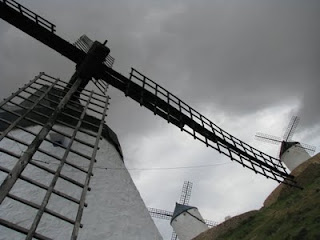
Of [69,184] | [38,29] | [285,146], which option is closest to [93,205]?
[69,184]

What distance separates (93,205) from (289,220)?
10.5m

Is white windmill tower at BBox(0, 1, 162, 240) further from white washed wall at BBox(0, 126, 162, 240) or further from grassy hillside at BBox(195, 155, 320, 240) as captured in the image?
grassy hillside at BBox(195, 155, 320, 240)

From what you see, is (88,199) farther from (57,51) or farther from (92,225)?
(57,51)

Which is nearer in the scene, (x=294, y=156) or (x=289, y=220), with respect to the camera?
(x=289, y=220)

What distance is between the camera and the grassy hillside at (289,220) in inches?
454

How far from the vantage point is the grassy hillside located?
1153 cm

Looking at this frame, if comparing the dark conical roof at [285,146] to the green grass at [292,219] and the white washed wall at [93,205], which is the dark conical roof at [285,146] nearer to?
the green grass at [292,219]

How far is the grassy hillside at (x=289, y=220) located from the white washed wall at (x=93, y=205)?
20.6ft

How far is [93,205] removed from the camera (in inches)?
269

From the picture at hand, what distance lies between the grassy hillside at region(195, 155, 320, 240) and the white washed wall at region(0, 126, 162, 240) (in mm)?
6289

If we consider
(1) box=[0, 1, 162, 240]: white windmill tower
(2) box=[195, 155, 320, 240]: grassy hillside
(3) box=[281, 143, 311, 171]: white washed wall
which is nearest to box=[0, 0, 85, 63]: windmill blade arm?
(1) box=[0, 1, 162, 240]: white windmill tower

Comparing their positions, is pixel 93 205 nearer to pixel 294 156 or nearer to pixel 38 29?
pixel 38 29

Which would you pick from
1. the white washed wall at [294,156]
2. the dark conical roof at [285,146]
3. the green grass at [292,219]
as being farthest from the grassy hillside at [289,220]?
the dark conical roof at [285,146]

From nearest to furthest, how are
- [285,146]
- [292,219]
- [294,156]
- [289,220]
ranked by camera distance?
[292,219] < [289,220] < [294,156] < [285,146]
